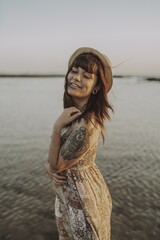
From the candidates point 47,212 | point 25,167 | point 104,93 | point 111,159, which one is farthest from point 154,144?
point 104,93

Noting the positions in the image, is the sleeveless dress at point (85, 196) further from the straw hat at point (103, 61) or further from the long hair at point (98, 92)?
the straw hat at point (103, 61)

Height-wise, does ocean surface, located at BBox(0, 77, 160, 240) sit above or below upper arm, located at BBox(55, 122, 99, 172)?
below

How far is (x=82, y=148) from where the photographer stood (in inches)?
100

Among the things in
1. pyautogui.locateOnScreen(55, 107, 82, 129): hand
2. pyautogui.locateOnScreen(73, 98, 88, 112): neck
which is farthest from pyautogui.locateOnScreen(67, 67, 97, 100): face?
pyautogui.locateOnScreen(55, 107, 82, 129): hand

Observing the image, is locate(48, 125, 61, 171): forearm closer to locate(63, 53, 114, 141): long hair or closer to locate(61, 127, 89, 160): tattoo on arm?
locate(61, 127, 89, 160): tattoo on arm

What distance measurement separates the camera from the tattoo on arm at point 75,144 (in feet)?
8.23

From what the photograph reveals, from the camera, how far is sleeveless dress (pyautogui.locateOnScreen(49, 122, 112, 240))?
2.69 metres

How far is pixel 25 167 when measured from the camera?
34.7 feet

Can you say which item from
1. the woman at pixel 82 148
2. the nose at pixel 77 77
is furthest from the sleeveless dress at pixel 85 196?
the nose at pixel 77 77

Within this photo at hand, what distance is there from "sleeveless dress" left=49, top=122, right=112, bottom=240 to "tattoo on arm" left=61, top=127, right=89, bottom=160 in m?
0.07

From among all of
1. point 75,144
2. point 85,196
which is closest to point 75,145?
point 75,144

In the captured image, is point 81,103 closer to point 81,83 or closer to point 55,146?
point 81,83

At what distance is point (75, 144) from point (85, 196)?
0.51 m

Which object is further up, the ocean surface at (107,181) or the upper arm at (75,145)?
the upper arm at (75,145)
